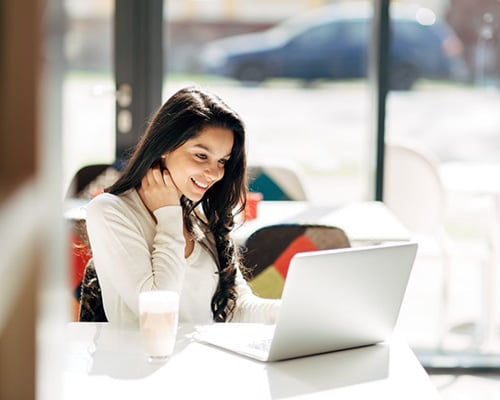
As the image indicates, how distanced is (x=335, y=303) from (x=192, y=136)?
665 mm

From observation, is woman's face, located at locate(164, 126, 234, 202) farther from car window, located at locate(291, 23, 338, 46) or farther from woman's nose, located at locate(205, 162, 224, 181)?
car window, located at locate(291, 23, 338, 46)

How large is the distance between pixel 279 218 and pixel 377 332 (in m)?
1.47

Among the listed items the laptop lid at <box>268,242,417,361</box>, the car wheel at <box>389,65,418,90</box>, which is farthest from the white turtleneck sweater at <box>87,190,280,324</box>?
the car wheel at <box>389,65,418,90</box>

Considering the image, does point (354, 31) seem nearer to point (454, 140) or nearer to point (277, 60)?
point (277, 60)

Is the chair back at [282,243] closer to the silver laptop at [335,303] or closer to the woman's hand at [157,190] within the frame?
the woman's hand at [157,190]

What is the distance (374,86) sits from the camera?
12.6ft

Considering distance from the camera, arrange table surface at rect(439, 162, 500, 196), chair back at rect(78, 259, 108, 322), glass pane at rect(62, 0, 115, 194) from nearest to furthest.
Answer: chair back at rect(78, 259, 108, 322) < table surface at rect(439, 162, 500, 196) < glass pane at rect(62, 0, 115, 194)

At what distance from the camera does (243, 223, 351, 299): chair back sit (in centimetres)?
246

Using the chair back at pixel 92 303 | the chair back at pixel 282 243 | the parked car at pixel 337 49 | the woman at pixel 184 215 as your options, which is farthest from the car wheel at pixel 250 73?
the chair back at pixel 92 303

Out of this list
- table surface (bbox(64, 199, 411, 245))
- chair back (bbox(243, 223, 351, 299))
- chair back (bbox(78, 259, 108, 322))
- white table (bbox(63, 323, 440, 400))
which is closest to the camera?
white table (bbox(63, 323, 440, 400))

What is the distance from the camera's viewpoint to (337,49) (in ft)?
13.3

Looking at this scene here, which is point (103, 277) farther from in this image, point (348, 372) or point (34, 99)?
point (34, 99)

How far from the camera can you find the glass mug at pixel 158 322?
1541 mm

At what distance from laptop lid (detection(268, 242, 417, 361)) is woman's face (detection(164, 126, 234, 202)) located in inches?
22.3
